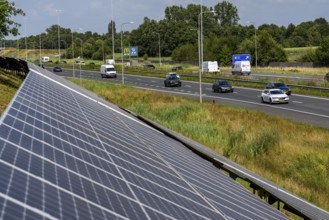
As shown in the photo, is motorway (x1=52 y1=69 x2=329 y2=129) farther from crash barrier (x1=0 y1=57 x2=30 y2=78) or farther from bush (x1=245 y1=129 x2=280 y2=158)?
crash barrier (x1=0 y1=57 x2=30 y2=78)

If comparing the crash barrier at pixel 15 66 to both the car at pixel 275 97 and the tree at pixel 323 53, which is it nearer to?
the car at pixel 275 97

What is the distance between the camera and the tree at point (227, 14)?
7702 inches

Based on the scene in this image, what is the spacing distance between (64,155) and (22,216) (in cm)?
324

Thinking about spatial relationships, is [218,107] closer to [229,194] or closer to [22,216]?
[229,194]

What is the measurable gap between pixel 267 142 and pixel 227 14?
177120 mm

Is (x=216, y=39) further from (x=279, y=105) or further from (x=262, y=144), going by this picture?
(x=262, y=144)

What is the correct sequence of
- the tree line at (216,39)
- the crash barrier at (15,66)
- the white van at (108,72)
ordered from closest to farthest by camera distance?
the crash barrier at (15,66), the white van at (108,72), the tree line at (216,39)

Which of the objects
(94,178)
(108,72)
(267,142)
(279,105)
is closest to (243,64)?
(108,72)

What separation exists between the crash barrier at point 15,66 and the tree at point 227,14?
6207 inches

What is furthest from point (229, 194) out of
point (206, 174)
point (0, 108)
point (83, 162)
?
→ point (0, 108)

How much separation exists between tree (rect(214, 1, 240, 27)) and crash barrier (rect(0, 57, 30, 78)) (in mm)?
157657

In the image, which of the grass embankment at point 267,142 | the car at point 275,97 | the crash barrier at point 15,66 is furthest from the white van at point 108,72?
the grass embankment at point 267,142

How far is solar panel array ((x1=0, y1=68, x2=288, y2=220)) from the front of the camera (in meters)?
5.12

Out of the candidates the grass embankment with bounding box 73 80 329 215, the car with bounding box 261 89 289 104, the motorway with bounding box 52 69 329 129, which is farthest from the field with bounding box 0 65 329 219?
the car with bounding box 261 89 289 104
